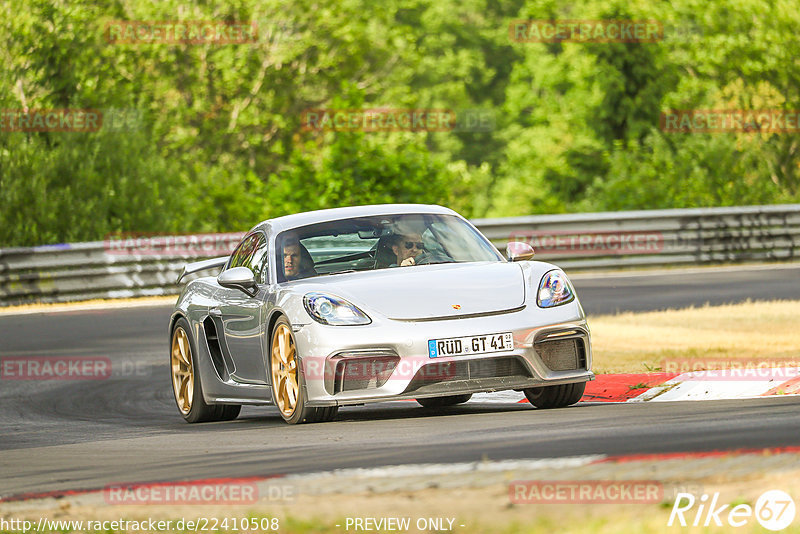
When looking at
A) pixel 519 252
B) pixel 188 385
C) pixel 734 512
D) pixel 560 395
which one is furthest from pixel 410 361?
pixel 734 512

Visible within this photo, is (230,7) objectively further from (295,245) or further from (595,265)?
(295,245)

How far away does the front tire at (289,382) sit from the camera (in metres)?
9.38

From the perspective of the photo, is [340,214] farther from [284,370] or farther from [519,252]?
[284,370]

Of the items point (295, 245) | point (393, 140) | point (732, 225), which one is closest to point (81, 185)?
point (732, 225)

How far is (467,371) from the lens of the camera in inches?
359

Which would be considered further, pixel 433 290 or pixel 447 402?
pixel 447 402

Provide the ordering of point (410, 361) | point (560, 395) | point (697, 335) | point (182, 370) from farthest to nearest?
point (697, 335) → point (182, 370) → point (560, 395) → point (410, 361)

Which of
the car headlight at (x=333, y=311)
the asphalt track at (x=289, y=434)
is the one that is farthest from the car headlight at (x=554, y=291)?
the car headlight at (x=333, y=311)

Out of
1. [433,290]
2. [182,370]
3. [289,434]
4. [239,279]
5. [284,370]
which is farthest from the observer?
[182,370]

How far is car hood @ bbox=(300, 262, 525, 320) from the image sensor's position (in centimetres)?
923

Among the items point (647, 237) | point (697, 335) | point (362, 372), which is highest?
point (362, 372)

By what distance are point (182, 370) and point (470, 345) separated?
3.19 meters

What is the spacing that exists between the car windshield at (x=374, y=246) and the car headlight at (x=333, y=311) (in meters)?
0.78

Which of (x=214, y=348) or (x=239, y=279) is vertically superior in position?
(x=239, y=279)
